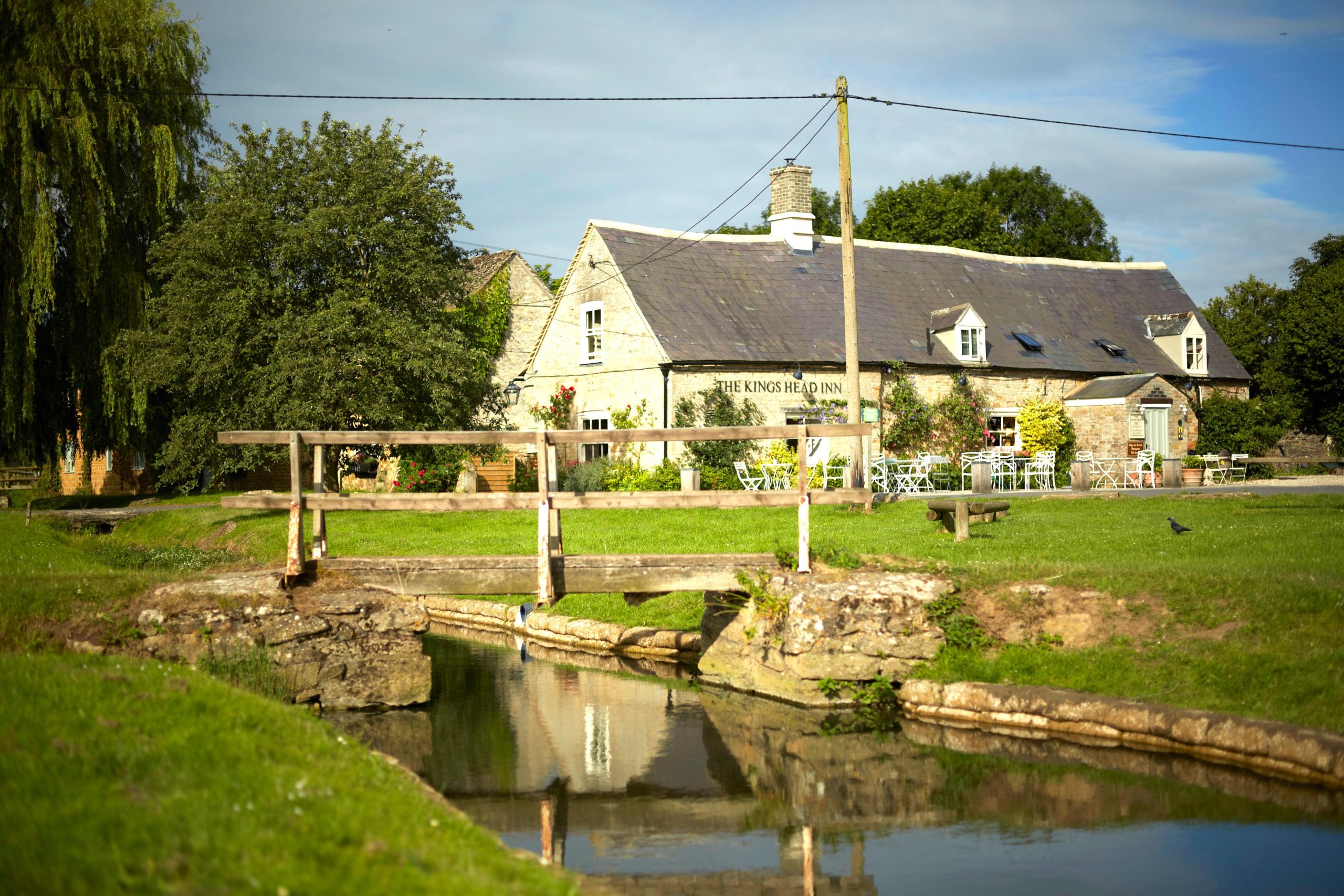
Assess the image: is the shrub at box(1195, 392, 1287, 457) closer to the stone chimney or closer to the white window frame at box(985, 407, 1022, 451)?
the white window frame at box(985, 407, 1022, 451)

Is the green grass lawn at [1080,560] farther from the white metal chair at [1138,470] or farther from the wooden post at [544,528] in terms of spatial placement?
the white metal chair at [1138,470]

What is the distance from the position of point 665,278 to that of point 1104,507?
13815 mm

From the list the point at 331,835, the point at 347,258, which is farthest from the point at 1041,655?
the point at 347,258

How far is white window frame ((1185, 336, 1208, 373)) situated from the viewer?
1328 inches

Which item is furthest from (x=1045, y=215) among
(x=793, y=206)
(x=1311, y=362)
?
(x=793, y=206)

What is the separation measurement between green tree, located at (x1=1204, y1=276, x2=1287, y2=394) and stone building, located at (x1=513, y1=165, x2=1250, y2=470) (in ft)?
44.1

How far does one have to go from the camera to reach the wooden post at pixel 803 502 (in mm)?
10852

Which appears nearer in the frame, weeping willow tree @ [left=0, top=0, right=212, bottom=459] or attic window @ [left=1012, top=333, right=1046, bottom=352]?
weeping willow tree @ [left=0, top=0, right=212, bottom=459]

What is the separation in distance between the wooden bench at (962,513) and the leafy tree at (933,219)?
3287 cm

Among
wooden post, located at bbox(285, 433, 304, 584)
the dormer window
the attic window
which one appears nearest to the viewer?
wooden post, located at bbox(285, 433, 304, 584)

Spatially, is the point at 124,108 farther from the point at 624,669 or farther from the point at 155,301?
the point at 624,669

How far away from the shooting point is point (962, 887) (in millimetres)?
6715

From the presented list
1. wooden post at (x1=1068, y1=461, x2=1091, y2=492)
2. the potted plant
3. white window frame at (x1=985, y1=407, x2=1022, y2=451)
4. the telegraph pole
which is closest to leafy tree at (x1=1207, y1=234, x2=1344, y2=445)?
the potted plant

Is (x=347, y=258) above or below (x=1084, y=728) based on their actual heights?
A: above
